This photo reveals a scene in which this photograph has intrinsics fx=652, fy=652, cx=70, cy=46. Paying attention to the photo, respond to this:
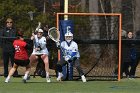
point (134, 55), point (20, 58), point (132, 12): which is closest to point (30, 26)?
point (134, 55)

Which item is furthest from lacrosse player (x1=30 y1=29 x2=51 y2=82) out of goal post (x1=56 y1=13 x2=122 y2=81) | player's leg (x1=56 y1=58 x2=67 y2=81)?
goal post (x1=56 y1=13 x2=122 y2=81)

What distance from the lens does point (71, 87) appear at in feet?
59.7

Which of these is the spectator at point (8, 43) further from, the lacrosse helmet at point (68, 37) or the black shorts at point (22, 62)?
the black shorts at point (22, 62)

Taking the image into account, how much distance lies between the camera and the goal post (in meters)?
21.6

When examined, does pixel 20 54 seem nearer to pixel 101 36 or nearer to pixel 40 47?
pixel 40 47

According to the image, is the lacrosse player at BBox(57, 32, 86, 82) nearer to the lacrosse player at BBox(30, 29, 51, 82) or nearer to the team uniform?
the lacrosse player at BBox(30, 29, 51, 82)

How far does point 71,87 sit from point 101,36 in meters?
4.29

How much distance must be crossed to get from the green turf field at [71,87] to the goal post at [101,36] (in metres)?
1.65

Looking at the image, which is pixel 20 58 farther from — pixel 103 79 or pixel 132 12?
pixel 132 12

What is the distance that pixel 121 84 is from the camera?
1950 cm

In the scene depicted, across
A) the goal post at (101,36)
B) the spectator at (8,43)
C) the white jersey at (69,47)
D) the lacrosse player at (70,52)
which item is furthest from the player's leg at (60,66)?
the spectator at (8,43)

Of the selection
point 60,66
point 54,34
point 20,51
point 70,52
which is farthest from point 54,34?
point 20,51

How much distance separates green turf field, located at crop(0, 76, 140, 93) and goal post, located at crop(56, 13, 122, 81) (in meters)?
1.65

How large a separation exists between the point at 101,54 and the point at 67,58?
7.25 ft
